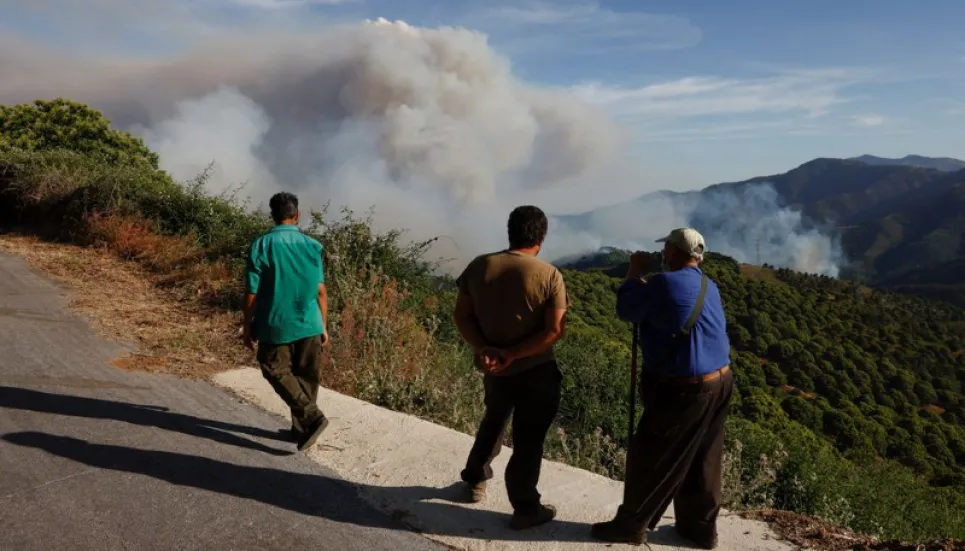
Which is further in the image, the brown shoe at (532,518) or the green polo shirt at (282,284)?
the green polo shirt at (282,284)

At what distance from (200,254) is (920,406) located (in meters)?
65.1

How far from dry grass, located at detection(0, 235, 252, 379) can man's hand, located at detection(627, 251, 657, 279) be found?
4072 millimetres

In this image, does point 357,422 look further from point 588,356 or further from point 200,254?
point 588,356

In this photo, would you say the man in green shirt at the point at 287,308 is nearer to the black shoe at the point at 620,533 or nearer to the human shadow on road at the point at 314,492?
the human shadow on road at the point at 314,492

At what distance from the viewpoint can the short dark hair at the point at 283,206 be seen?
4199 millimetres

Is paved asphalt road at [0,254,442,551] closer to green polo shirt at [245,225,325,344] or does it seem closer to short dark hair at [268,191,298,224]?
green polo shirt at [245,225,325,344]

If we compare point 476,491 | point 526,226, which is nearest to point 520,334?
point 526,226

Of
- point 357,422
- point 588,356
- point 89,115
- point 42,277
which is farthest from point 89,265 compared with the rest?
point 89,115

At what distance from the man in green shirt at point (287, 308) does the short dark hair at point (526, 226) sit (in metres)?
1.46

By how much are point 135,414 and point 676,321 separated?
12.5ft

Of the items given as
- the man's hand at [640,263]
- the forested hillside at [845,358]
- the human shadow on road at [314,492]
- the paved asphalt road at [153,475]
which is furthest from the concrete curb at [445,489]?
the forested hillside at [845,358]

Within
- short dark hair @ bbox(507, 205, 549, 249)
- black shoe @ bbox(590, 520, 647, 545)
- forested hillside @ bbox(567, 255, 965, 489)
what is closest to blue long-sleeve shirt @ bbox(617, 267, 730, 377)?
short dark hair @ bbox(507, 205, 549, 249)

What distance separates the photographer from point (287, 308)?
A: 4.14 metres

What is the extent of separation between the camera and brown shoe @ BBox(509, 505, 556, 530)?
11.2 ft
